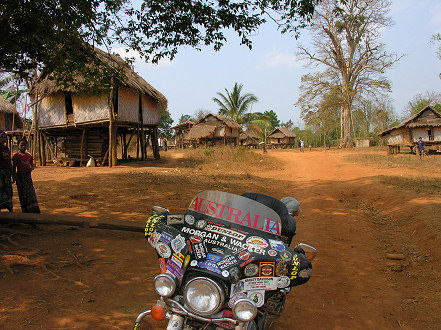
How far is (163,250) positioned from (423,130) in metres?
31.0

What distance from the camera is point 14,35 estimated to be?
589cm

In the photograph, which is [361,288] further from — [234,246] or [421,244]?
[234,246]

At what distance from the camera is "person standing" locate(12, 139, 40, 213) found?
5.65m

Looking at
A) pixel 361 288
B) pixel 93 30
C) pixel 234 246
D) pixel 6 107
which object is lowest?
pixel 361 288

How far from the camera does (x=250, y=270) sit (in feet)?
6.14

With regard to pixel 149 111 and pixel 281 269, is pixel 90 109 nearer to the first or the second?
pixel 149 111

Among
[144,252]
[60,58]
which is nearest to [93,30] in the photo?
[60,58]

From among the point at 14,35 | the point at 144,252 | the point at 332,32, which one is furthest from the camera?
the point at 332,32

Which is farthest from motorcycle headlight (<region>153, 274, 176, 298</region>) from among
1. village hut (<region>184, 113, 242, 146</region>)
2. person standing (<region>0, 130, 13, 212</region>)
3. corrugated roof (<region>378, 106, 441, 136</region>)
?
village hut (<region>184, 113, 242, 146</region>)

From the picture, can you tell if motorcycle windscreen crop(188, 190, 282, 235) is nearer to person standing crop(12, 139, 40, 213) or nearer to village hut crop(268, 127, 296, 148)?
person standing crop(12, 139, 40, 213)

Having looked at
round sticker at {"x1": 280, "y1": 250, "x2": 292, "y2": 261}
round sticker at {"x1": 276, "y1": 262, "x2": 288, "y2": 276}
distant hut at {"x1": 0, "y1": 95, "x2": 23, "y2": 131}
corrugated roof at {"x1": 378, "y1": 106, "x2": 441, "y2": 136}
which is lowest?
round sticker at {"x1": 276, "y1": 262, "x2": 288, "y2": 276}

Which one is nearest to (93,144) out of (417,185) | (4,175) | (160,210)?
(4,175)

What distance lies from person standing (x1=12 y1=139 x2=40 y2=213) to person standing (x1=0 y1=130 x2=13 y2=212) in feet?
0.78

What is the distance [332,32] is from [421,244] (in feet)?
112
